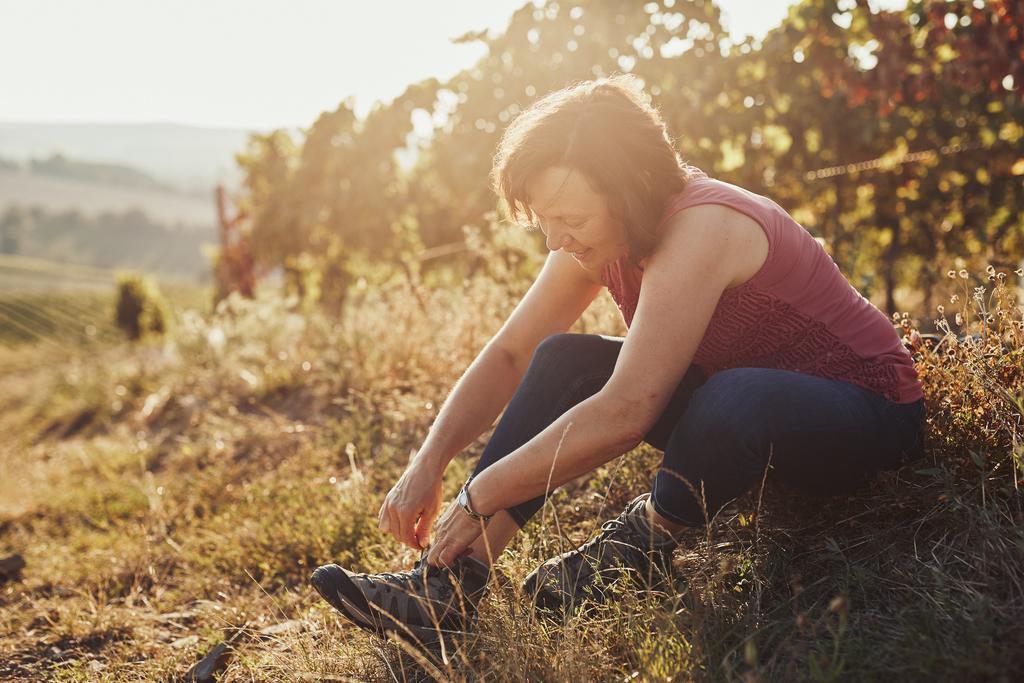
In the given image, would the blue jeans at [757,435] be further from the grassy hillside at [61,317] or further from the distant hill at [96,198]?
the distant hill at [96,198]

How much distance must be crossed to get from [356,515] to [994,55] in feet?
11.0

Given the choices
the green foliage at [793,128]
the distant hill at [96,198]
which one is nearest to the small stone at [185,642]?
the green foliage at [793,128]

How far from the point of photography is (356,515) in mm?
2553

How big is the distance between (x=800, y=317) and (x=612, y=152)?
559mm

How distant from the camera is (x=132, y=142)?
18788cm

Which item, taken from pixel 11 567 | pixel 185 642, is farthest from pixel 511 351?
pixel 11 567

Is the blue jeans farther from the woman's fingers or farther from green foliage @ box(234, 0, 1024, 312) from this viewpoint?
green foliage @ box(234, 0, 1024, 312)

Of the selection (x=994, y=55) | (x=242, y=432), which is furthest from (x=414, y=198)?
(x=994, y=55)

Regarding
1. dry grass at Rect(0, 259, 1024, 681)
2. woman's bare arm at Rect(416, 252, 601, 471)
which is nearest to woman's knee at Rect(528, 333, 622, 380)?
woman's bare arm at Rect(416, 252, 601, 471)

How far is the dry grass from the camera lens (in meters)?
1.45

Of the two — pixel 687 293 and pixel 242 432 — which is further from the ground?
pixel 687 293

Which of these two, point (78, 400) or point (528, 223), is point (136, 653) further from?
point (78, 400)

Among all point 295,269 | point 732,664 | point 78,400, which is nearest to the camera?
point 732,664

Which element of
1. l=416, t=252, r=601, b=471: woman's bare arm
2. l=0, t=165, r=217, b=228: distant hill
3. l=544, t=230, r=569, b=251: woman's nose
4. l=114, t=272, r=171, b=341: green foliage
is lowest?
l=0, t=165, r=217, b=228: distant hill
